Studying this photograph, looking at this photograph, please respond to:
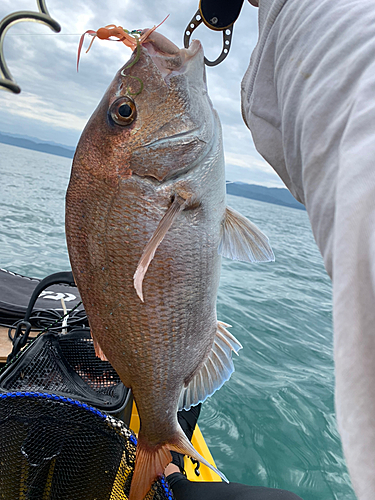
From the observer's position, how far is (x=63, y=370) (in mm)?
2051

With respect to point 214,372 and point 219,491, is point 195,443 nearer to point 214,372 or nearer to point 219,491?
point 219,491

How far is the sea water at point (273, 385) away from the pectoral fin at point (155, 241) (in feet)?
9.90

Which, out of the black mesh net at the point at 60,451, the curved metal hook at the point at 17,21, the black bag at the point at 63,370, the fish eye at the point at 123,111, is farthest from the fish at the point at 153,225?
the black bag at the point at 63,370

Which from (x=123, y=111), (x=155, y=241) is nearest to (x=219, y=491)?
(x=155, y=241)

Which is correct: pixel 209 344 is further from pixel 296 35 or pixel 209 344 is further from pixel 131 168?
pixel 296 35

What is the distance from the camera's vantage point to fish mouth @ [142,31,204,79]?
4.34 ft

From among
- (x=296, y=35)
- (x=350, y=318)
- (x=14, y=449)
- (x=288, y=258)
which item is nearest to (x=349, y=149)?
(x=350, y=318)

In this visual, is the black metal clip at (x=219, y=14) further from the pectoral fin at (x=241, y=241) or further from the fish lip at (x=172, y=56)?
the pectoral fin at (x=241, y=241)

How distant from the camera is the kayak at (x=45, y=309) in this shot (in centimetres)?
252

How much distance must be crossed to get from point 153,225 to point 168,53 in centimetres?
67

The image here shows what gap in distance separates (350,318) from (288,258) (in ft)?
45.8

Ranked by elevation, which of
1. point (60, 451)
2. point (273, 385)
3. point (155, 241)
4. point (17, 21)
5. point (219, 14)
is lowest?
point (273, 385)

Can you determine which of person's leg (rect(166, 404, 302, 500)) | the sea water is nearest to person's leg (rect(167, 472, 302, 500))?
person's leg (rect(166, 404, 302, 500))

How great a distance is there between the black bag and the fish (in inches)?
22.1
